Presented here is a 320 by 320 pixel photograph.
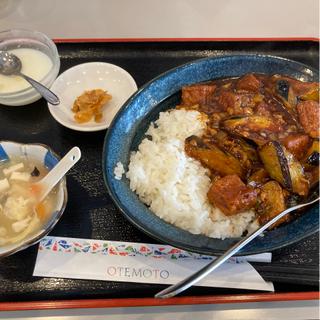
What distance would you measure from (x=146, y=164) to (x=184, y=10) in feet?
5.46

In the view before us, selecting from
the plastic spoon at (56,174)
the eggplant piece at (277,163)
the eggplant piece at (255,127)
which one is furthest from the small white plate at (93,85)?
the eggplant piece at (277,163)

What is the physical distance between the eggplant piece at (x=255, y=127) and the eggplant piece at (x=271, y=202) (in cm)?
22

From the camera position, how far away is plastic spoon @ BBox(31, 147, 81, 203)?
1.76 metres

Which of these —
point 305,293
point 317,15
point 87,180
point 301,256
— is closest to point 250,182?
point 301,256

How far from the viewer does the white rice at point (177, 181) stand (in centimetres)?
177

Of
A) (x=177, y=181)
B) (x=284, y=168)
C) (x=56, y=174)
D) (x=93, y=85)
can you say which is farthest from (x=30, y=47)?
(x=284, y=168)

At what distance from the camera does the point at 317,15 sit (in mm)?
2938

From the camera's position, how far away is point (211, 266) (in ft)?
4.83

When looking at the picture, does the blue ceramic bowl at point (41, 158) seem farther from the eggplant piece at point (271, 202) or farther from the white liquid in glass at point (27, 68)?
the eggplant piece at point (271, 202)

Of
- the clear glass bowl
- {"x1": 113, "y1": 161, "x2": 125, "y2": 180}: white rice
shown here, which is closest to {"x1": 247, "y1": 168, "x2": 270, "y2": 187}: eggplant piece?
{"x1": 113, "y1": 161, "x2": 125, "y2": 180}: white rice

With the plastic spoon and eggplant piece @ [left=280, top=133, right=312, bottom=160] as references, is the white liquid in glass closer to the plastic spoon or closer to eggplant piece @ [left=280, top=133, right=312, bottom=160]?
the plastic spoon

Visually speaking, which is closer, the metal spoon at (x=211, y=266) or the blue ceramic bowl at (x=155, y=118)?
the metal spoon at (x=211, y=266)

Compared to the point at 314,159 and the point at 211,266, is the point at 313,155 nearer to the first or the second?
the point at 314,159

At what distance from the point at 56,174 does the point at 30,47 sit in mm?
1143
